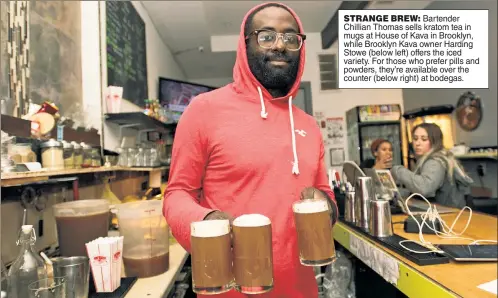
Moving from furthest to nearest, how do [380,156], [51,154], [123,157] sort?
1. [123,157]
2. [380,156]
3. [51,154]

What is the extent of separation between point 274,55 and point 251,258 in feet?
1.88

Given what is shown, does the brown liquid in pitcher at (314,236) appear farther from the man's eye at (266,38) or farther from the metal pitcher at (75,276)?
the metal pitcher at (75,276)

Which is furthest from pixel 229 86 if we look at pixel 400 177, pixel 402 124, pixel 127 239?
pixel 402 124

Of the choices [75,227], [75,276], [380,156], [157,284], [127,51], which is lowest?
[157,284]

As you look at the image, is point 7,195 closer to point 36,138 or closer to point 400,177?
point 36,138

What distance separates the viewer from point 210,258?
2.67 ft

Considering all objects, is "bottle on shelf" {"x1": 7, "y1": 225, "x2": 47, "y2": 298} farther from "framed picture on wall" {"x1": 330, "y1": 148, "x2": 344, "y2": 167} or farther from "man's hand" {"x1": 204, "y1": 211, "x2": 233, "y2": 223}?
"framed picture on wall" {"x1": 330, "y1": 148, "x2": 344, "y2": 167}

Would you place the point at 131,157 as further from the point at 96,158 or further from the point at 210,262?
the point at 210,262

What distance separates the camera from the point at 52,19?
83.2 inches

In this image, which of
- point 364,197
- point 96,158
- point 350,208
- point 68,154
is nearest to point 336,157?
point 350,208

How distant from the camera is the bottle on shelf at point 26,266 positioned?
109 centimetres

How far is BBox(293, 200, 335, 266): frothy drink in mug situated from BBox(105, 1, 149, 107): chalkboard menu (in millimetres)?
1984

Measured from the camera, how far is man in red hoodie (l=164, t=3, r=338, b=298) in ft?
3.58
